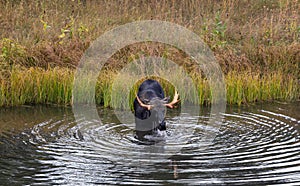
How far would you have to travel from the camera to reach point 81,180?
232 inches

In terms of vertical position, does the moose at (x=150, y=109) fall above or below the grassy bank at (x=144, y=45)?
below

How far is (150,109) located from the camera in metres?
7.81

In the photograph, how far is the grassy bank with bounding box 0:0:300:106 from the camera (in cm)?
1021

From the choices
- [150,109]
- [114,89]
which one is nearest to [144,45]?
[114,89]

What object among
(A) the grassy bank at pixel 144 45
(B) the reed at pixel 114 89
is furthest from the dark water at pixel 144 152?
(A) the grassy bank at pixel 144 45

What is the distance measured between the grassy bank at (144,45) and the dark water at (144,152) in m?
1.00

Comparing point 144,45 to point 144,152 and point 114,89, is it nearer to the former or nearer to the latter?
point 114,89

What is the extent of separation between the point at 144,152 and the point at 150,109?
38.7 inches

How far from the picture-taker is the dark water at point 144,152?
5957 millimetres

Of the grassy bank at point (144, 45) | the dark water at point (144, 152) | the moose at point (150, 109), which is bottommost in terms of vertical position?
the dark water at point (144, 152)

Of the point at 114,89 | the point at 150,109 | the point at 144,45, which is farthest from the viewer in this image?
the point at 144,45

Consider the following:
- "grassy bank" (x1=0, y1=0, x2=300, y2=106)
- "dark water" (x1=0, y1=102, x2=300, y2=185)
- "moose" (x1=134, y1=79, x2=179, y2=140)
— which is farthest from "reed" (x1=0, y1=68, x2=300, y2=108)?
"moose" (x1=134, y1=79, x2=179, y2=140)

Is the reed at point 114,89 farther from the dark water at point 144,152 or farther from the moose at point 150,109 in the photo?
the moose at point 150,109

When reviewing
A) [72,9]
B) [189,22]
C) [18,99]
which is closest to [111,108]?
[18,99]
